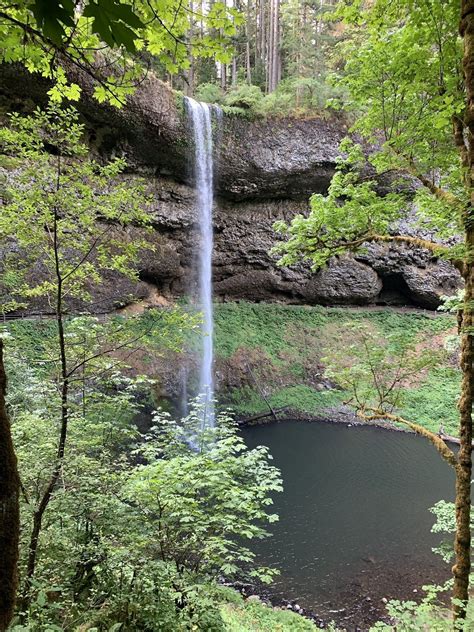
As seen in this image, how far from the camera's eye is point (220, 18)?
1763 millimetres

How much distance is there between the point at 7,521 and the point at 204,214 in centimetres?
1619

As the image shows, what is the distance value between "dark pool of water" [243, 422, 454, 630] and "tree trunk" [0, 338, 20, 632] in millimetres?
5732

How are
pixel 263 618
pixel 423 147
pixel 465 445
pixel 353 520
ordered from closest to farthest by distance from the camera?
pixel 465 445
pixel 423 147
pixel 263 618
pixel 353 520

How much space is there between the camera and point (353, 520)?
809 centimetres

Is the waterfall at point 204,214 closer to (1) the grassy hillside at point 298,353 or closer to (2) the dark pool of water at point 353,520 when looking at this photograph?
(1) the grassy hillside at point 298,353

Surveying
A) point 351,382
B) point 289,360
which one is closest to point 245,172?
point 289,360

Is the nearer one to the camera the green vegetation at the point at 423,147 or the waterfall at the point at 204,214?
the green vegetation at the point at 423,147

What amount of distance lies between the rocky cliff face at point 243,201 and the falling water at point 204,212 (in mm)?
389

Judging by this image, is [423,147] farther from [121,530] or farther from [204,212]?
[204,212]

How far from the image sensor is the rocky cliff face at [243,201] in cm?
1334

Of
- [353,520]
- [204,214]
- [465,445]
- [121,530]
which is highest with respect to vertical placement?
[204,214]

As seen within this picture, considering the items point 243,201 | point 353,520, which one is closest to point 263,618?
point 353,520

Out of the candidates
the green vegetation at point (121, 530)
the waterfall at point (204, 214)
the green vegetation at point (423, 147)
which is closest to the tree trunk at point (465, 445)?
the green vegetation at point (423, 147)

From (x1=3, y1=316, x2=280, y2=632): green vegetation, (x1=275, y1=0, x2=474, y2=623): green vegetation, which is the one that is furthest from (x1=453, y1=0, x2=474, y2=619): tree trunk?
(x1=3, y1=316, x2=280, y2=632): green vegetation
